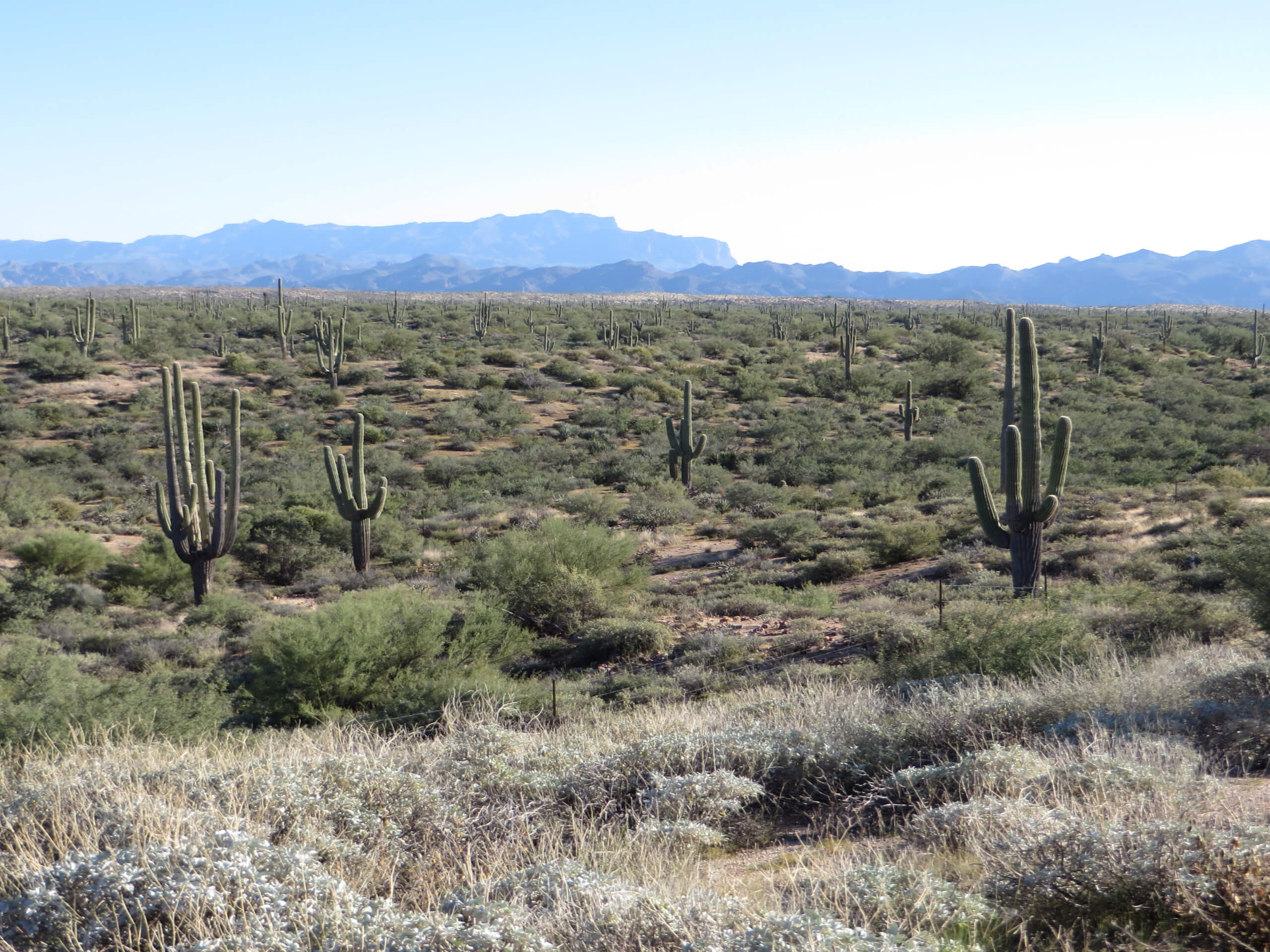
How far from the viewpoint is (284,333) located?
150 feet

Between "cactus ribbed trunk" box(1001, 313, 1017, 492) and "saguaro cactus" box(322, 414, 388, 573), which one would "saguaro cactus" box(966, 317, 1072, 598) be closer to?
"cactus ribbed trunk" box(1001, 313, 1017, 492)

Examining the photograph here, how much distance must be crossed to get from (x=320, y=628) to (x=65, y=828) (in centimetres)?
653

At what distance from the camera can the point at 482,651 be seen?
12.2 metres

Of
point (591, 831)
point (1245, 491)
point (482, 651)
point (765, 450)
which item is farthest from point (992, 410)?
point (591, 831)

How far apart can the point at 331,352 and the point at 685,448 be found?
1968 cm

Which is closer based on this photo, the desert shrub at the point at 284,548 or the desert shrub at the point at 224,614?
the desert shrub at the point at 224,614

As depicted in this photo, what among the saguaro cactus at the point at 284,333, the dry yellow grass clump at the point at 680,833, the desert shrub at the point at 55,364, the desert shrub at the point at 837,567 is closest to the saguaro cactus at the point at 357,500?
the desert shrub at the point at 837,567

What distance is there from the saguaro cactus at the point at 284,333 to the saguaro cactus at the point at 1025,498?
124ft

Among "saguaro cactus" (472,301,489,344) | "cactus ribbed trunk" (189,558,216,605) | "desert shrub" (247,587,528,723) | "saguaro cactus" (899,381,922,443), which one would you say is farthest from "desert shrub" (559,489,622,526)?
"saguaro cactus" (472,301,489,344)

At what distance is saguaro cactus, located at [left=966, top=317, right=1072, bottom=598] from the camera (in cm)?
1327

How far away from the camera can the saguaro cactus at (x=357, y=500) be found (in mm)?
18500

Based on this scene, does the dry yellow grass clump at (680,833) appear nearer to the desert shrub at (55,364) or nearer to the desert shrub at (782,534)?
the desert shrub at (782,534)

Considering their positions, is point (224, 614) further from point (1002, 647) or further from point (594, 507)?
point (1002, 647)

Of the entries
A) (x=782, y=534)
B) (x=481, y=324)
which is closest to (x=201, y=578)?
(x=782, y=534)
